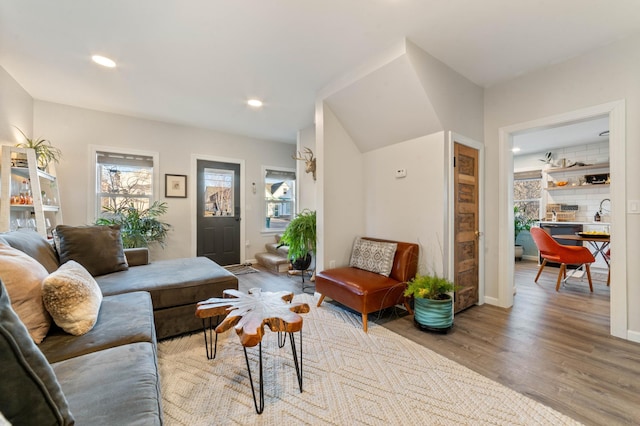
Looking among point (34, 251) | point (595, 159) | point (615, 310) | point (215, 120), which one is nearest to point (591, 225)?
point (595, 159)

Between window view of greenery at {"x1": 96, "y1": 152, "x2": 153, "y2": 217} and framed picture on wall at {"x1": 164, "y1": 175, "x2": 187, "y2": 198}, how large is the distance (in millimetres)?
231

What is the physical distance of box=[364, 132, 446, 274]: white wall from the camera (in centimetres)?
266

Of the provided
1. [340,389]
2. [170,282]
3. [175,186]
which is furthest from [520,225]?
[175,186]

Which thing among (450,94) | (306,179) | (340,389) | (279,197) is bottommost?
(340,389)

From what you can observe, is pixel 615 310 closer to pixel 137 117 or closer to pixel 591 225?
pixel 591 225

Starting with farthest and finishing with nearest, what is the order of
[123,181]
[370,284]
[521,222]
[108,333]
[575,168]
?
1. [521,222]
2. [575,168]
3. [123,181]
4. [370,284]
5. [108,333]

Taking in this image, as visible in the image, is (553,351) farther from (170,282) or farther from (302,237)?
(170,282)

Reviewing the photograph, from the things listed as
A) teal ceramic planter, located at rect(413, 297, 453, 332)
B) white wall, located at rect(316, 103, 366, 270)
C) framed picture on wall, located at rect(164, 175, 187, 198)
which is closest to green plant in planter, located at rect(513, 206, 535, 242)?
white wall, located at rect(316, 103, 366, 270)

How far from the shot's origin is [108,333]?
136cm

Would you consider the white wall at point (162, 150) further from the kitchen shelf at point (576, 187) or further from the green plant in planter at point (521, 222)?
the kitchen shelf at point (576, 187)

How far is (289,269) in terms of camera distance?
4.62 meters

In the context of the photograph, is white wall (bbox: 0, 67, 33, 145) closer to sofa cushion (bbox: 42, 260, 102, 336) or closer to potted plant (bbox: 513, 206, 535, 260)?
sofa cushion (bbox: 42, 260, 102, 336)

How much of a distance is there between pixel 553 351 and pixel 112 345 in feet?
9.78

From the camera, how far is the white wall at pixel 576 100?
2209mm
